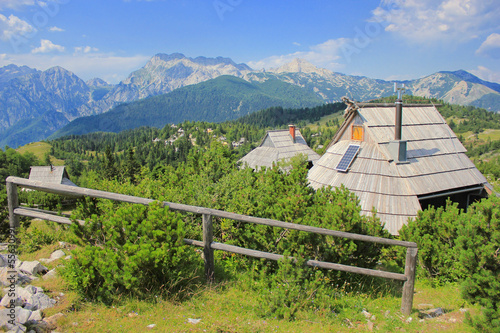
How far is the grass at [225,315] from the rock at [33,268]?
36cm

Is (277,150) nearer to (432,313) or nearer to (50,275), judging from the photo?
(432,313)

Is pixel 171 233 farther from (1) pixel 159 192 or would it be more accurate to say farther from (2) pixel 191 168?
(2) pixel 191 168

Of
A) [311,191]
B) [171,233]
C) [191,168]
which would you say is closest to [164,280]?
[171,233]

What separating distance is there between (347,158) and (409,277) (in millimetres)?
14751

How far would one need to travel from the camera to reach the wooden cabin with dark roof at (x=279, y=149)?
42.1 meters

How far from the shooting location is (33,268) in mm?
5320

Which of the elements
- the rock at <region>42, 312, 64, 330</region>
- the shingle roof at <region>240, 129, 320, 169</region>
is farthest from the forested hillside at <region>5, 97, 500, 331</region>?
the shingle roof at <region>240, 129, 320, 169</region>

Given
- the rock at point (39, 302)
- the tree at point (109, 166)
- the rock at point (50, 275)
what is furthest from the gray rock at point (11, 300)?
the tree at point (109, 166)

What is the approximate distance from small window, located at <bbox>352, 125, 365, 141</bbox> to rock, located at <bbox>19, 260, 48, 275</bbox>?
1841cm

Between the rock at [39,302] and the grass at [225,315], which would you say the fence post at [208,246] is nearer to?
the grass at [225,315]

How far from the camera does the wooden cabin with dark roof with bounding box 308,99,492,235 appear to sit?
1684 centimetres

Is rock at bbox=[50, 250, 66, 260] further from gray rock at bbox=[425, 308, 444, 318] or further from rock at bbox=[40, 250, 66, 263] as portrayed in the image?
gray rock at bbox=[425, 308, 444, 318]

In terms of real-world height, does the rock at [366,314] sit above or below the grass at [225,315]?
below

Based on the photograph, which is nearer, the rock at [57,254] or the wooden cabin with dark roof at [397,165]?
the rock at [57,254]
